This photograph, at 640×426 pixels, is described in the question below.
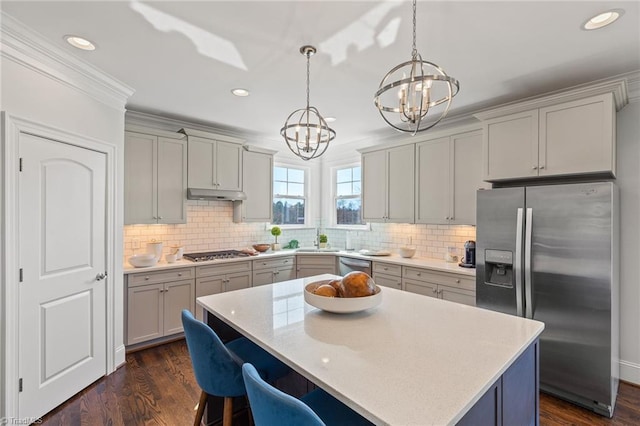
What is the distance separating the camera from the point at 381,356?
1229 millimetres

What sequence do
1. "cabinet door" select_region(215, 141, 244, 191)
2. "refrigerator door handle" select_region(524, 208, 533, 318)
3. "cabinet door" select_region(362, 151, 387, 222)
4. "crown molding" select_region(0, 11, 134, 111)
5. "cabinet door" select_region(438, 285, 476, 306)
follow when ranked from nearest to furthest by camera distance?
"crown molding" select_region(0, 11, 134, 111), "refrigerator door handle" select_region(524, 208, 533, 318), "cabinet door" select_region(438, 285, 476, 306), "cabinet door" select_region(215, 141, 244, 191), "cabinet door" select_region(362, 151, 387, 222)

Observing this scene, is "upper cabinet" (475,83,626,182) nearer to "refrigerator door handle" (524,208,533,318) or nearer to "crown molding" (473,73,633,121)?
"crown molding" (473,73,633,121)

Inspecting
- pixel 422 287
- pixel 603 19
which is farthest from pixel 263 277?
pixel 603 19

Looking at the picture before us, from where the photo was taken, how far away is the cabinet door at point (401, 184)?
3975 mm

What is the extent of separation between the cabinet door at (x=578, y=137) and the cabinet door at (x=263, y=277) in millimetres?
3305

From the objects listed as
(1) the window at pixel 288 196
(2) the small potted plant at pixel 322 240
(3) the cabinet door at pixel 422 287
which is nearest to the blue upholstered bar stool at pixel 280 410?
(3) the cabinet door at pixel 422 287

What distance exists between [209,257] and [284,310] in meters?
2.43

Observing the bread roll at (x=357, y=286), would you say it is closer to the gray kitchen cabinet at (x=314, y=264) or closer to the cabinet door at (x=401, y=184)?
the cabinet door at (x=401, y=184)

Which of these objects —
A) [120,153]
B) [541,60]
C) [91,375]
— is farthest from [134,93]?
[541,60]

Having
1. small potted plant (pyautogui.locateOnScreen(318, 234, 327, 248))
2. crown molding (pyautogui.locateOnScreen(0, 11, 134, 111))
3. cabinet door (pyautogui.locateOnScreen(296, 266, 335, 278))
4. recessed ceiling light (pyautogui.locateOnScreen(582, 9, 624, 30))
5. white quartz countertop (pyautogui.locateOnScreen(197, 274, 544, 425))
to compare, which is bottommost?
cabinet door (pyautogui.locateOnScreen(296, 266, 335, 278))

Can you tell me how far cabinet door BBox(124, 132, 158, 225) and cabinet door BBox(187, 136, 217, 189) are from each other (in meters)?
0.42

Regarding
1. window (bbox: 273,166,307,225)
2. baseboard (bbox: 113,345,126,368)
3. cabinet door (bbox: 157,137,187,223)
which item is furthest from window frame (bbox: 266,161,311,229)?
baseboard (bbox: 113,345,126,368)

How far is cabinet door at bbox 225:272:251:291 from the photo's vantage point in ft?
12.9

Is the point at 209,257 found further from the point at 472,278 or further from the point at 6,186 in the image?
the point at 472,278
